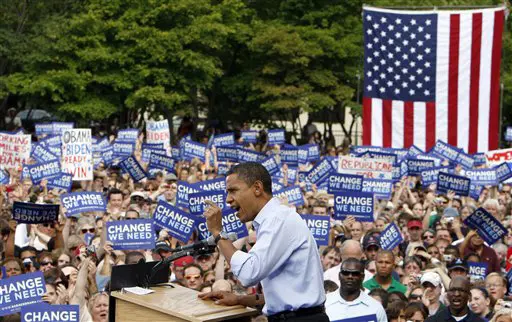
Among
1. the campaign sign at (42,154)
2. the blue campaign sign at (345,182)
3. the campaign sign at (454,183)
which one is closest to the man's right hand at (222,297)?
the blue campaign sign at (345,182)

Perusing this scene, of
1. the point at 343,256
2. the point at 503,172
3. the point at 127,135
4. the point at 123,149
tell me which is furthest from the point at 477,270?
the point at 127,135

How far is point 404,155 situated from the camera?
86.1 feet

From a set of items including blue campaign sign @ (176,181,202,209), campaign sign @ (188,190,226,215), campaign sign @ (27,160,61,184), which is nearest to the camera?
campaign sign @ (188,190,226,215)

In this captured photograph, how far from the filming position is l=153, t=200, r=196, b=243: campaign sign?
45.1 ft

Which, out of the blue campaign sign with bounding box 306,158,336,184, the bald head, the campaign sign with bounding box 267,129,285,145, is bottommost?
the campaign sign with bounding box 267,129,285,145

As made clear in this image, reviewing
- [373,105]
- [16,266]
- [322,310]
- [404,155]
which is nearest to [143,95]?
[373,105]

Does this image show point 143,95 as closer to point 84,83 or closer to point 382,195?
point 84,83

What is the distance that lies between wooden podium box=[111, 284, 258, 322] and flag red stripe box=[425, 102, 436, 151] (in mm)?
22957

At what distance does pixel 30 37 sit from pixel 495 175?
23.7 metres

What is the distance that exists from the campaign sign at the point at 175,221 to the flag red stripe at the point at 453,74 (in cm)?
1614

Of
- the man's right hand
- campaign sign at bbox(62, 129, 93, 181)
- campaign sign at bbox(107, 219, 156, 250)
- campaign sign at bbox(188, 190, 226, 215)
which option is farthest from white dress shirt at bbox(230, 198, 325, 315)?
campaign sign at bbox(62, 129, 93, 181)

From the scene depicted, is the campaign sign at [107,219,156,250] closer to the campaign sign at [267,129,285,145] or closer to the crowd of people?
the crowd of people

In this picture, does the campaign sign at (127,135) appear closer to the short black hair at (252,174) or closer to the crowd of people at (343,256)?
the crowd of people at (343,256)

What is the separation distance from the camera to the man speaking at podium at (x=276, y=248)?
6.04 meters
